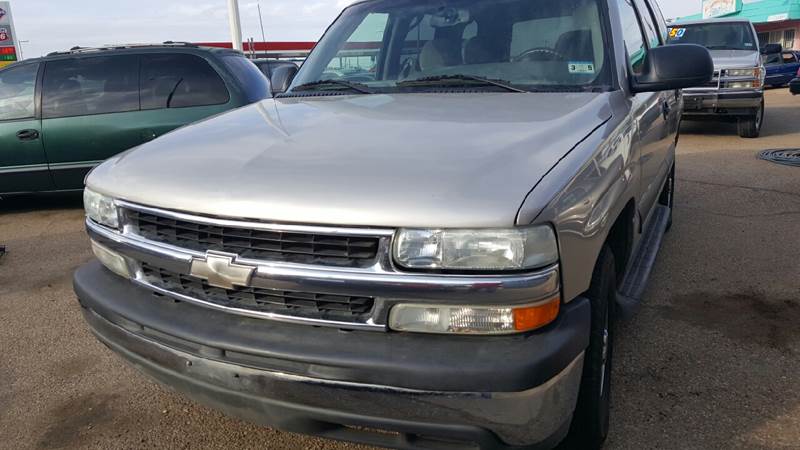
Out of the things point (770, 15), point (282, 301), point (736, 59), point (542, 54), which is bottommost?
point (282, 301)

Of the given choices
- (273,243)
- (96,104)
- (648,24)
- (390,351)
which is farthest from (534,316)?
(96,104)

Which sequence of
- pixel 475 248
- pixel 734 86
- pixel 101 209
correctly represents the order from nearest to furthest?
pixel 475 248
pixel 101 209
pixel 734 86

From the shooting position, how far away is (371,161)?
73.8 inches

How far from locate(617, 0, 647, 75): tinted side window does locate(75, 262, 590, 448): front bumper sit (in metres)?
1.75

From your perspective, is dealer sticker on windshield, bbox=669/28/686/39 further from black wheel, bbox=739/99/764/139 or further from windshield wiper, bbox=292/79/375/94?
windshield wiper, bbox=292/79/375/94

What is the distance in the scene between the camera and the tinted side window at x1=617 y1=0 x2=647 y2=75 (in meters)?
3.03

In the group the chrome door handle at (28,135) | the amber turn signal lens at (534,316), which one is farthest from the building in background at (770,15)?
the amber turn signal lens at (534,316)

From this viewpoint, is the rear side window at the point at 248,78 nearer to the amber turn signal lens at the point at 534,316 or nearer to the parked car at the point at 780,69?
the amber turn signal lens at the point at 534,316

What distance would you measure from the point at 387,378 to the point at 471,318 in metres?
0.28

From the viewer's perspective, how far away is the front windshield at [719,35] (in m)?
10.0

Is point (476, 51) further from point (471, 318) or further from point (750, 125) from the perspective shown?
point (750, 125)

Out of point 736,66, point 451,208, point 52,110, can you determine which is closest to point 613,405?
point 451,208

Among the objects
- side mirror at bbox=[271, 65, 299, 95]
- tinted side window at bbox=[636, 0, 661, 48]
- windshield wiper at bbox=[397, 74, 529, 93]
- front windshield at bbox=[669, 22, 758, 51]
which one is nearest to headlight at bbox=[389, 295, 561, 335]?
windshield wiper at bbox=[397, 74, 529, 93]

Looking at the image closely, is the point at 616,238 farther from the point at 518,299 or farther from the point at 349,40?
the point at 349,40
